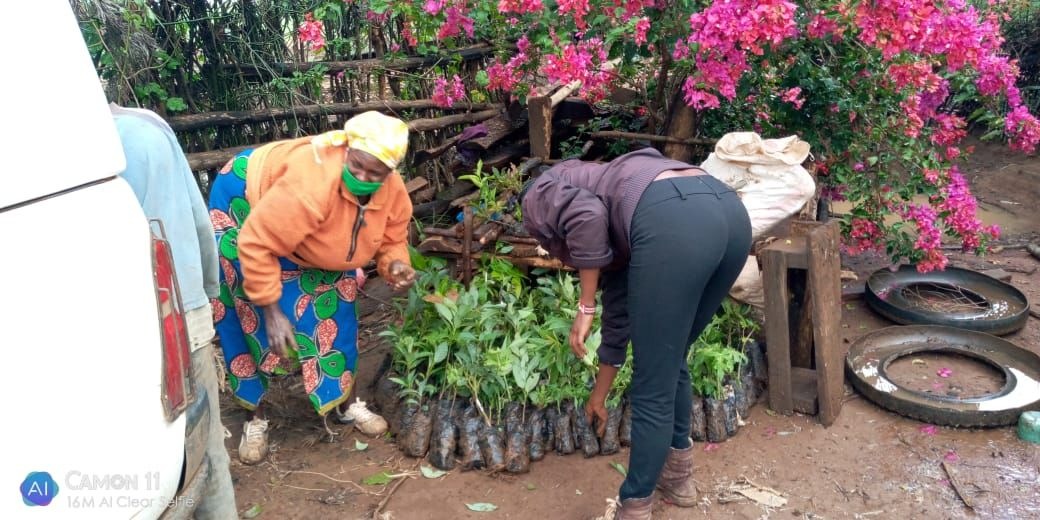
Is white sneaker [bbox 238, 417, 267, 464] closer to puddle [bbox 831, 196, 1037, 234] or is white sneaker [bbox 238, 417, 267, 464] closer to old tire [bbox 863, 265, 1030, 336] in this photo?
old tire [bbox 863, 265, 1030, 336]

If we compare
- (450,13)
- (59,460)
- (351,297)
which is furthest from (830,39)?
(59,460)

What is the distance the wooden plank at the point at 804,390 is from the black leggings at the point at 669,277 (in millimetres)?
1475

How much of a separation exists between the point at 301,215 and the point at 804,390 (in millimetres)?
2725

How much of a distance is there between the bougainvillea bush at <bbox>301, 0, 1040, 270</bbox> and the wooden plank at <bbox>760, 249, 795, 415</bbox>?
918 millimetres

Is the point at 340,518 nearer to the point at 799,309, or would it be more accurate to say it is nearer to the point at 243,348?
the point at 243,348

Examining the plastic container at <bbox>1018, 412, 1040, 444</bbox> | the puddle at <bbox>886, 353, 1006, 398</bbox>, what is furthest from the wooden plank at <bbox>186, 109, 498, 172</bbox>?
the plastic container at <bbox>1018, 412, 1040, 444</bbox>

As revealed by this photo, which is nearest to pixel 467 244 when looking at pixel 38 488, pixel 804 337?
pixel 804 337

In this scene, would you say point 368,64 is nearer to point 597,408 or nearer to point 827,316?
point 597,408

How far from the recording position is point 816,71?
445 cm

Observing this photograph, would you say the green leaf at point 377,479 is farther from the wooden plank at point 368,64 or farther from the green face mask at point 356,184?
the wooden plank at point 368,64

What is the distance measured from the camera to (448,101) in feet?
17.6

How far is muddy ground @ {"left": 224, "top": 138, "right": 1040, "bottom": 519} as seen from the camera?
3.11 m

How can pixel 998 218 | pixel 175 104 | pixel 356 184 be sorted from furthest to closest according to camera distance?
pixel 998 218 < pixel 175 104 < pixel 356 184

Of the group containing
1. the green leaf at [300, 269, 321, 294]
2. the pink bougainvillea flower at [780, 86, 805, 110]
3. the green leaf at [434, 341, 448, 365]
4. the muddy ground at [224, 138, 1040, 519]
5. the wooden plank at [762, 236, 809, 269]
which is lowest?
the muddy ground at [224, 138, 1040, 519]
